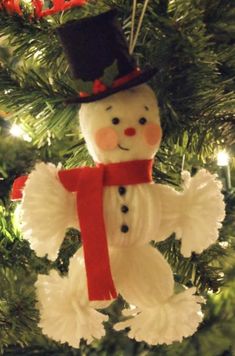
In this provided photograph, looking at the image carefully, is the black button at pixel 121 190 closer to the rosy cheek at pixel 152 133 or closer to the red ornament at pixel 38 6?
the rosy cheek at pixel 152 133

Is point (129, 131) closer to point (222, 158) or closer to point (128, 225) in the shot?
point (128, 225)

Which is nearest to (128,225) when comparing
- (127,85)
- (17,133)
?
(127,85)

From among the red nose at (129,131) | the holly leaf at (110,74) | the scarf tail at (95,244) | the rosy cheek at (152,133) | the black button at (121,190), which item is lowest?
the scarf tail at (95,244)

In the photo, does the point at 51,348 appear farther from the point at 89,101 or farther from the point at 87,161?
the point at 89,101

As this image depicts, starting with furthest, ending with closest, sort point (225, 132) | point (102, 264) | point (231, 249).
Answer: point (231, 249) → point (225, 132) → point (102, 264)

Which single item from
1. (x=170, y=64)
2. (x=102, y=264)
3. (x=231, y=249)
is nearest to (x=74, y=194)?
(x=102, y=264)

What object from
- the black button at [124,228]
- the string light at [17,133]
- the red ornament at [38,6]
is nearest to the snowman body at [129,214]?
the black button at [124,228]

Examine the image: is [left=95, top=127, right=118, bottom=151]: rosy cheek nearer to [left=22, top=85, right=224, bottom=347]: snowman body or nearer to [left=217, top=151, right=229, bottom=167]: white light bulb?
[left=22, top=85, right=224, bottom=347]: snowman body
